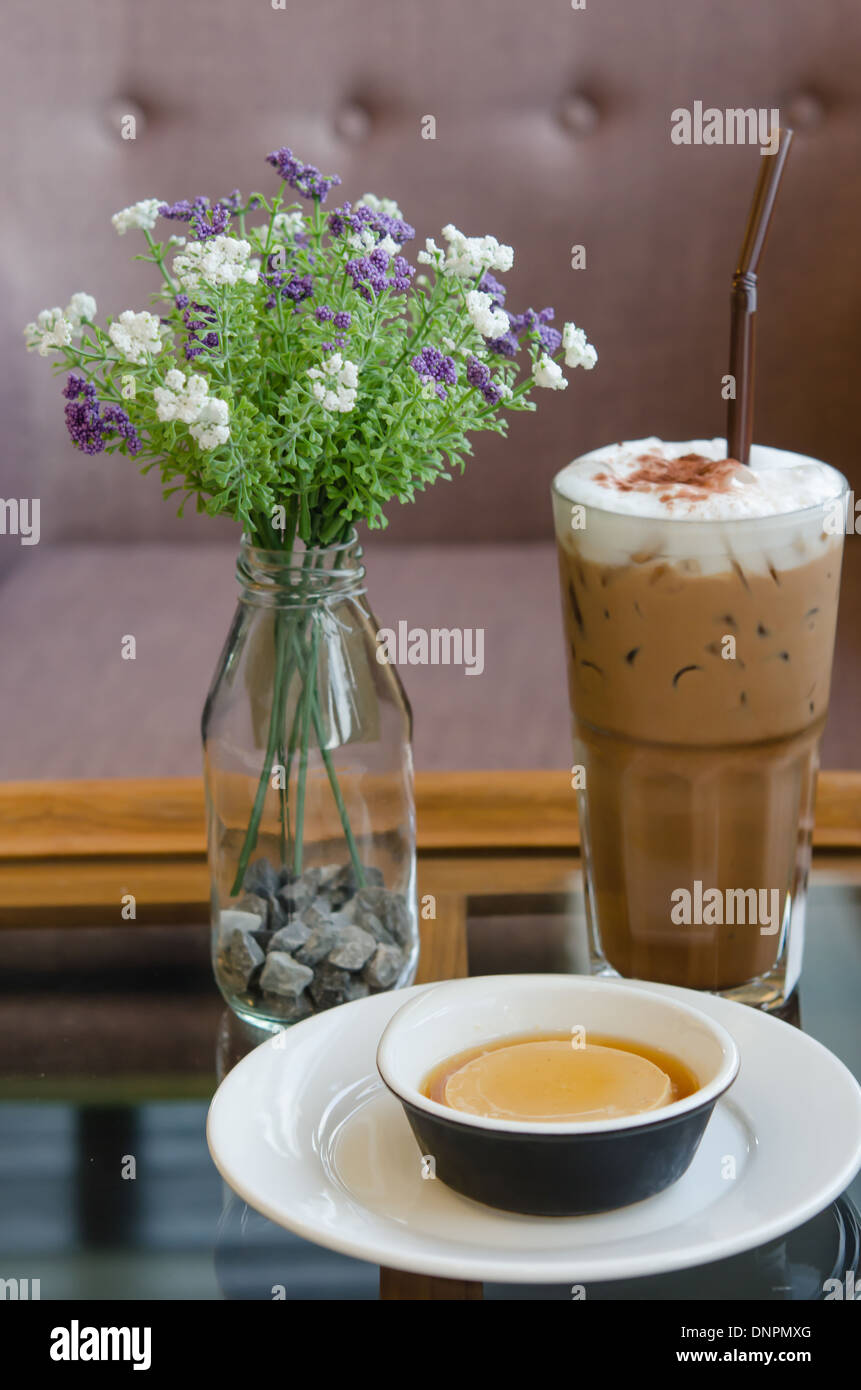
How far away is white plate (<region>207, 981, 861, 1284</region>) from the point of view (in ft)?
1.66

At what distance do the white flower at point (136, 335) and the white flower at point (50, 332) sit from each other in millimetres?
20

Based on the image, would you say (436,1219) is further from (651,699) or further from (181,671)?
(181,671)

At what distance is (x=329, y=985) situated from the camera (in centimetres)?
71

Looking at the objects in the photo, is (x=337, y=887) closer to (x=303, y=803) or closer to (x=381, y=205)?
(x=303, y=803)

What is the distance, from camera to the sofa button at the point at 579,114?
144 centimetres

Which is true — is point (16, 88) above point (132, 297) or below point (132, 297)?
above

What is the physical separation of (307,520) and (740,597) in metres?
0.20

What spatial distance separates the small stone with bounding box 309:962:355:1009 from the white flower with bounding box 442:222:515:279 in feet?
1.07

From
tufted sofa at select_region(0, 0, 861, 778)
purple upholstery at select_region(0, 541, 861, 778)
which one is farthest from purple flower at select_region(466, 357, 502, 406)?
tufted sofa at select_region(0, 0, 861, 778)

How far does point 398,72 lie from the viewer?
1431 mm

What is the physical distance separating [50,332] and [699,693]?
34cm
